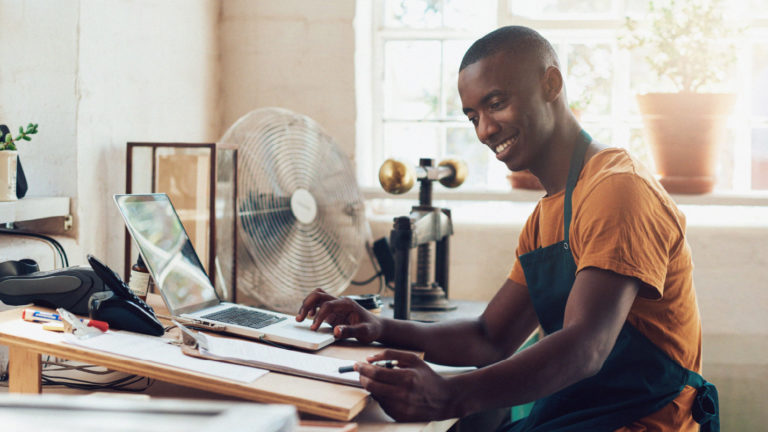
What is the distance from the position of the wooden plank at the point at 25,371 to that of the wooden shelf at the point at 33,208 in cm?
50

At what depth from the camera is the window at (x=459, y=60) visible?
8.96 feet

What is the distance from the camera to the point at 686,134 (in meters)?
2.49

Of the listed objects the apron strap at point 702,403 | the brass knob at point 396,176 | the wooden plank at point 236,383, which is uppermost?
the brass knob at point 396,176

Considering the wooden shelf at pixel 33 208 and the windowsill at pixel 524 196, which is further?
the windowsill at pixel 524 196

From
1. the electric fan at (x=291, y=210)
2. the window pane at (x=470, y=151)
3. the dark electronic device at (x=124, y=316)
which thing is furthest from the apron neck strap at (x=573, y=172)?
the window pane at (x=470, y=151)

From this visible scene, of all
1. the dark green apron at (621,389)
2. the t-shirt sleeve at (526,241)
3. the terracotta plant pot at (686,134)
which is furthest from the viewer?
the terracotta plant pot at (686,134)

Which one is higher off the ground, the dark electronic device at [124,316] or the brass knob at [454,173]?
the brass knob at [454,173]

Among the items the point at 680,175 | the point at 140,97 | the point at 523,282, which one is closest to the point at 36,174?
the point at 140,97

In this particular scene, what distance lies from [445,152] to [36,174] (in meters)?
1.53

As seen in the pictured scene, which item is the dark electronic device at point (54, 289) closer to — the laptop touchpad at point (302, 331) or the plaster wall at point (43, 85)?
the laptop touchpad at point (302, 331)

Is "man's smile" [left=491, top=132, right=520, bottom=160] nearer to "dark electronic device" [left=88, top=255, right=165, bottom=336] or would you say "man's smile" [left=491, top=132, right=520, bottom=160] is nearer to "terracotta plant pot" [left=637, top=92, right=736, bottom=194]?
"dark electronic device" [left=88, top=255, right=165, bottom=336]

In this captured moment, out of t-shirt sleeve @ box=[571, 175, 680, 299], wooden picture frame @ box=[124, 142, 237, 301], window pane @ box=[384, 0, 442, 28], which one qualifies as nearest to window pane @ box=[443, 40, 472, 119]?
window pane @ box=[384, 0, 442, 28]

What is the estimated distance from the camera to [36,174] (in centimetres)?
185

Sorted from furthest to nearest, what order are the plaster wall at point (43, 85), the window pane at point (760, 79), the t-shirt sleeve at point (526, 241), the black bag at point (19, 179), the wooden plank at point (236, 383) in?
the window pane at point (760, 79) < the plaster wall at point (43, 85) < the black bag at point (19, 179) < the t-shirt sleeve at point (526, 241) < the wooden plank at point (236, 383)
